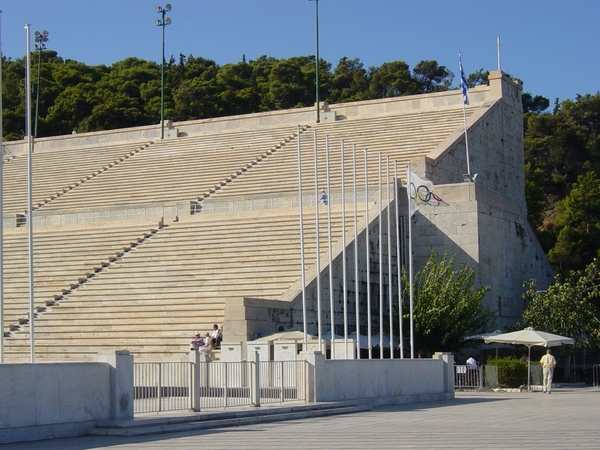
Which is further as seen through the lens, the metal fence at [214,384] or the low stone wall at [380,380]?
the low stone wall at [380,380]

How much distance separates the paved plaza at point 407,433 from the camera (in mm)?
12203

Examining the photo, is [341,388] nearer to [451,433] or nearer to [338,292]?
[451,433]

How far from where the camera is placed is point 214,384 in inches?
646

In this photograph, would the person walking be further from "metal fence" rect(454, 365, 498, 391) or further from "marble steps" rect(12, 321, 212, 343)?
"marble steps" rect(12, 321, 212, 343)

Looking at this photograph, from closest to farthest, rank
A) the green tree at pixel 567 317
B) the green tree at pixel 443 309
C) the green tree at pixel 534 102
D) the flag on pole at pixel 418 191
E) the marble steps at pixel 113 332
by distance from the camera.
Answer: the marble steps at pixel 113 332 < the flag on pole at pixel 418 191 < the green tree at pixel 443 309 < the green tree at pixel 567 317 < the green tree at pixel 534 102

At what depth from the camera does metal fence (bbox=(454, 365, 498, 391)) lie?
85.3 feet

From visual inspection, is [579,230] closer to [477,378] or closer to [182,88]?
[477,378]

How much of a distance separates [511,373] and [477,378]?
86 centimetres

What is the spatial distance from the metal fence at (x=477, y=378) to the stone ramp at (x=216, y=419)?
8304 mm

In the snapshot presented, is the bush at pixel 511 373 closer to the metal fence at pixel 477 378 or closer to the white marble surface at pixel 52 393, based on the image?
the metal fence at pixel 477 378

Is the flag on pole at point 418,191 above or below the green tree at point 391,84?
below

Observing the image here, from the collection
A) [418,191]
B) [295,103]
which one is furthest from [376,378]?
[295,103]

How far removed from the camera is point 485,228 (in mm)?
30000

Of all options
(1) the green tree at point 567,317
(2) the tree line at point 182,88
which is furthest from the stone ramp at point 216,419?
(2) the tree line at point 182,88
